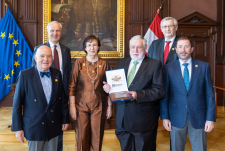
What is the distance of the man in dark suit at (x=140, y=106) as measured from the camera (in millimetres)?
1925

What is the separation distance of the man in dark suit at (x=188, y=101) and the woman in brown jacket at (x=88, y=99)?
795 millimetres

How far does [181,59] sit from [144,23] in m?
4.50

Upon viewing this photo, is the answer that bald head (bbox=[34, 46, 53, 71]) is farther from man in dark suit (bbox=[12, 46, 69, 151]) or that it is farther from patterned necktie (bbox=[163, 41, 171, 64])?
patterned necktie (bbox=[163, 41, 171, 64])

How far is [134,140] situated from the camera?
2.01 metres

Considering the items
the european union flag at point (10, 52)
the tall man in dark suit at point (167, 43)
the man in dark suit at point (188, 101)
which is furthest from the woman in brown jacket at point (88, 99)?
the european union flag at point (10, 52)

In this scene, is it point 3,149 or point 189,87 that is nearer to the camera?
point 189,87

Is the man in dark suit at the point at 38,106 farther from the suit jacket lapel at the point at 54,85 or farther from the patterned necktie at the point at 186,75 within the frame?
the patterned necktie at the point at 186,75

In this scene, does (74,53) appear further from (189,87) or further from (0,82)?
(189,87)

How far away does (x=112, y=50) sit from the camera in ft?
20.6

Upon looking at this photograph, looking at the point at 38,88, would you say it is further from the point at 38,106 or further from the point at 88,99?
the point at 88,99

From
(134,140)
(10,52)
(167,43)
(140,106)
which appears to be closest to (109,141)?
(134,140)

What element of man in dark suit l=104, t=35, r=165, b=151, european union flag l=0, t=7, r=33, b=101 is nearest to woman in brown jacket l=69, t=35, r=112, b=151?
man in dark suit l=104, t=35, r=165, b=151

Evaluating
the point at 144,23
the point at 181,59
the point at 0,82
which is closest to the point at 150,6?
→ the point at 144,23

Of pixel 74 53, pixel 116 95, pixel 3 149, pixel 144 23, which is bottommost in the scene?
pixel 3 149
